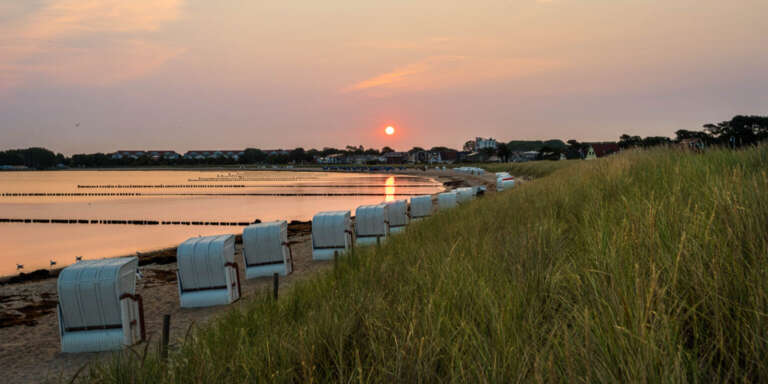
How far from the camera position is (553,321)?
155 inches

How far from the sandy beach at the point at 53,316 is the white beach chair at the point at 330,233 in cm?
59

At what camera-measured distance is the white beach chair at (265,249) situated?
1669cm

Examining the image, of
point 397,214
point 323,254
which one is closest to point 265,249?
point 323,254

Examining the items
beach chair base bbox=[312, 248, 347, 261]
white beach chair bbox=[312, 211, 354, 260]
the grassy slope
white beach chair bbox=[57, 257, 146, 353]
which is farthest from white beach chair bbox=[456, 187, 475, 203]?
the grassy slope

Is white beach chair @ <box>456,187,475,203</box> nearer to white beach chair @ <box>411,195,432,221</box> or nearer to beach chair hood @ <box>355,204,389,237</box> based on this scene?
white beach chair @ <box>411,195,432,221</box>

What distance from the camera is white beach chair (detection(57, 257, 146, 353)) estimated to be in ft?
33.2

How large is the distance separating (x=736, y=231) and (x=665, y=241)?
0.54 m

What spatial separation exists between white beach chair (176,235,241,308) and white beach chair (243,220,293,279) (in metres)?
3.09

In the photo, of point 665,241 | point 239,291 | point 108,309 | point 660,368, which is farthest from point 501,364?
point 239,291

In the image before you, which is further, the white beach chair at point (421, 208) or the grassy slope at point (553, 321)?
the white beach chair at point (421, 208)

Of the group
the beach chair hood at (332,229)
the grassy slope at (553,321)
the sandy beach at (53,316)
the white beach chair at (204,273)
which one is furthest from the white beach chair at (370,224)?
the grassy slope at (553,321)

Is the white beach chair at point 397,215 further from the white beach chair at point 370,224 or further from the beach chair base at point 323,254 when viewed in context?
the beach chair base at point 323,254

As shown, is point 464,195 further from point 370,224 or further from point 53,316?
point 53,316

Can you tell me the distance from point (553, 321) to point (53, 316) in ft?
51.1
